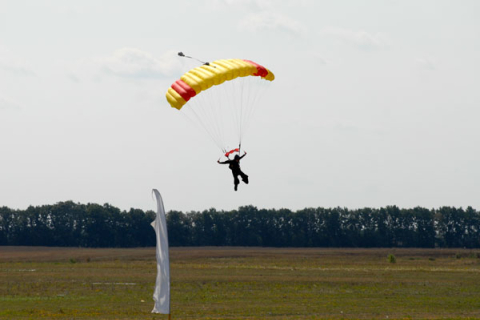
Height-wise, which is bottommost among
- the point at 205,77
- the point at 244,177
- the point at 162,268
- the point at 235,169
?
the point at 162,268

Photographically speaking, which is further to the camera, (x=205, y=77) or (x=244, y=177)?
(x=244, y=177)

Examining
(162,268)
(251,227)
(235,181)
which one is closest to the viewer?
(162,268)

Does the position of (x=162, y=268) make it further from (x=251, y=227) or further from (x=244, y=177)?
(x=251, y=227)

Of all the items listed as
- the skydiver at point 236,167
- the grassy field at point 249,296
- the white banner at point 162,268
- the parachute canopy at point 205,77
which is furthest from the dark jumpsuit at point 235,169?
the white banner at point 162,268

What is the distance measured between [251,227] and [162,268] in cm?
13157

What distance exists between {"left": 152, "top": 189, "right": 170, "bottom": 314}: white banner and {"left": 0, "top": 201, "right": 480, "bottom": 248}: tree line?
406 ft

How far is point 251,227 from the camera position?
490 feet

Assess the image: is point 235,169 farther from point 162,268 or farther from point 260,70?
point 162,268

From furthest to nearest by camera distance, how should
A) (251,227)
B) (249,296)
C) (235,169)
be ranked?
(251,227) → (249,296) → (235,169)

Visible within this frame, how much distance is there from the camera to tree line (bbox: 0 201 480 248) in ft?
471

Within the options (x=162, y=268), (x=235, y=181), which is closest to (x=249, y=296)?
(x=235, y=181)

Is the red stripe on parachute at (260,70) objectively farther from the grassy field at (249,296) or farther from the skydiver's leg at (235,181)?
the grassy field at (249,296)

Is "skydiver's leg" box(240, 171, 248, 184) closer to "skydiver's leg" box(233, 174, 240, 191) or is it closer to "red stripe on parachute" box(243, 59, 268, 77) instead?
"skydiver's leg" box(233, 174, 240, 191)

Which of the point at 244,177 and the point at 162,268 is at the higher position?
the point at 244,177
